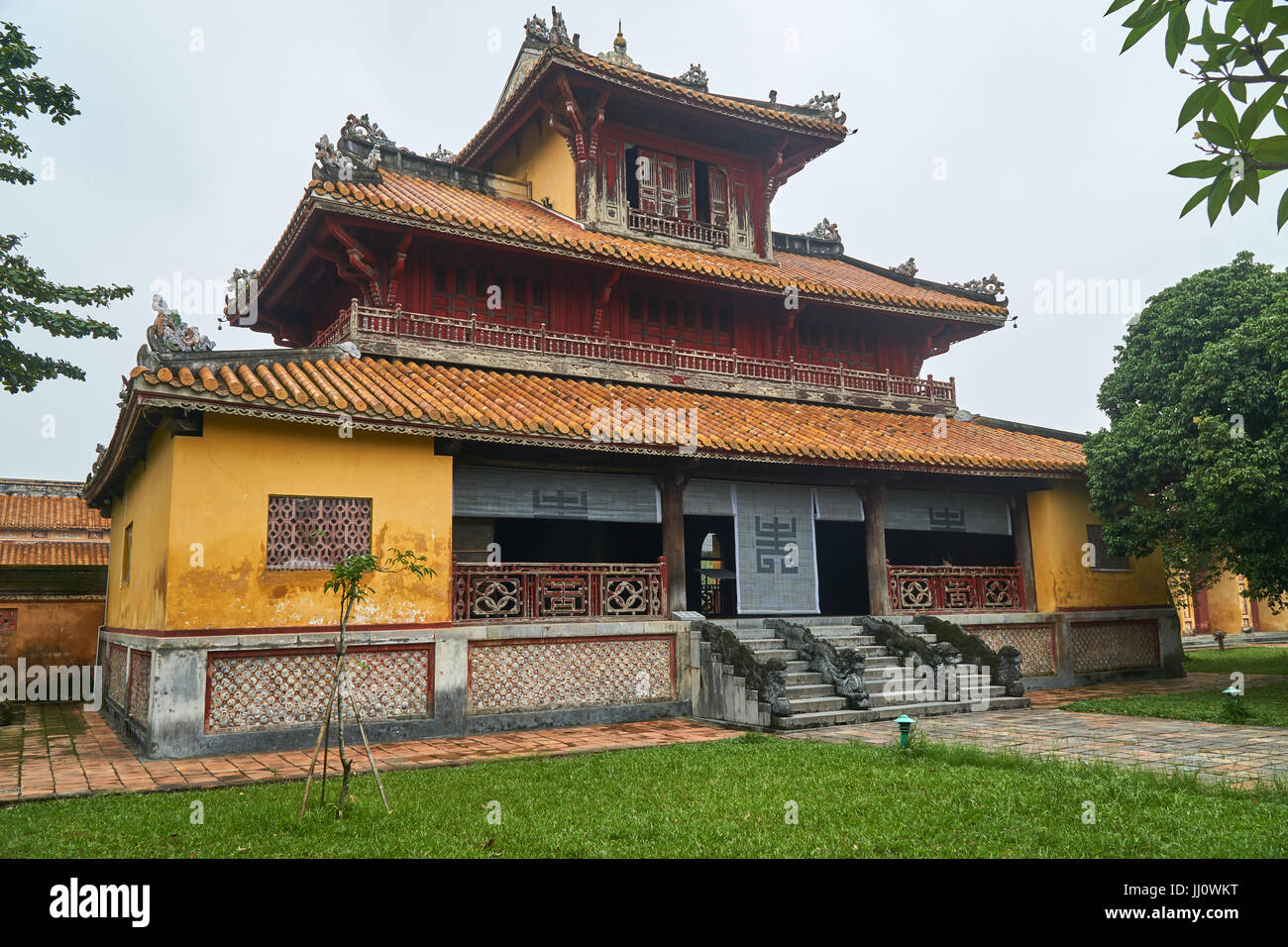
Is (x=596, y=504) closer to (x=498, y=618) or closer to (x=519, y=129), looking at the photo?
(x=498, y=618)

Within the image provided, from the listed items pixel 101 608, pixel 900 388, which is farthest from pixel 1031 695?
pixel 101 608

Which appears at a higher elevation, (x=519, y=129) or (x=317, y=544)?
(x=519, y=129)

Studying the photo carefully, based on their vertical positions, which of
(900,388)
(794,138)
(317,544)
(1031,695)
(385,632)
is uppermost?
(794,138)

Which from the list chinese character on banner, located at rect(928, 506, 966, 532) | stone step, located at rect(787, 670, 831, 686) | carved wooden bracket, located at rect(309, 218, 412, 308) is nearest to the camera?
stone step, located at rect(787, 670, 831, 686)

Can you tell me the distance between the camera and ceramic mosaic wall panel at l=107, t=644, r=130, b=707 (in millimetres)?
11617

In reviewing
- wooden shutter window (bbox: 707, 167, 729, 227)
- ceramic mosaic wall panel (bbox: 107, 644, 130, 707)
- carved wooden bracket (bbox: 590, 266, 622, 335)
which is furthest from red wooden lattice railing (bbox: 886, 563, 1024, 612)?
ceramic mosaic wall panel (bbox: 107, 644, 130, 707)

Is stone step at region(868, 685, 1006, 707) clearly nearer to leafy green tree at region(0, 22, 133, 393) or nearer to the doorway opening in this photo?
the doorway opening

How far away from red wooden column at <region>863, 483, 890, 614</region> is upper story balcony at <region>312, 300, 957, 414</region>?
Result: 7.39ft

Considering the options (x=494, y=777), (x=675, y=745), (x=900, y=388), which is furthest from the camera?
(x=900, y=388)

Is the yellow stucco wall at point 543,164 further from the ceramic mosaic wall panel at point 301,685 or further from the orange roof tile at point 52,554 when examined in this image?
the orange roof tile at point 52,554

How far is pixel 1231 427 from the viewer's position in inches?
457

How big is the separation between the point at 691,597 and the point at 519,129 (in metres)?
9.67

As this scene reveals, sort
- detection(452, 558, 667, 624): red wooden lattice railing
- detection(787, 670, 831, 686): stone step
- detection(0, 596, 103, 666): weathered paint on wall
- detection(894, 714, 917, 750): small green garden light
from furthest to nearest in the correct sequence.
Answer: detection(0, 596, 103, 666): weathered paint on wall, detection(787, 670, 831, 686): stone step, detection(452, 558, 667, 624): red wooden lattice railing, detection(894, 714, 917, 750): small green garden light

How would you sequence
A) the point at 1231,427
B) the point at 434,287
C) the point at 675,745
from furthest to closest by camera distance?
1. the point at 434,287
2. the point at 1231,427
3. the point at 675,745
